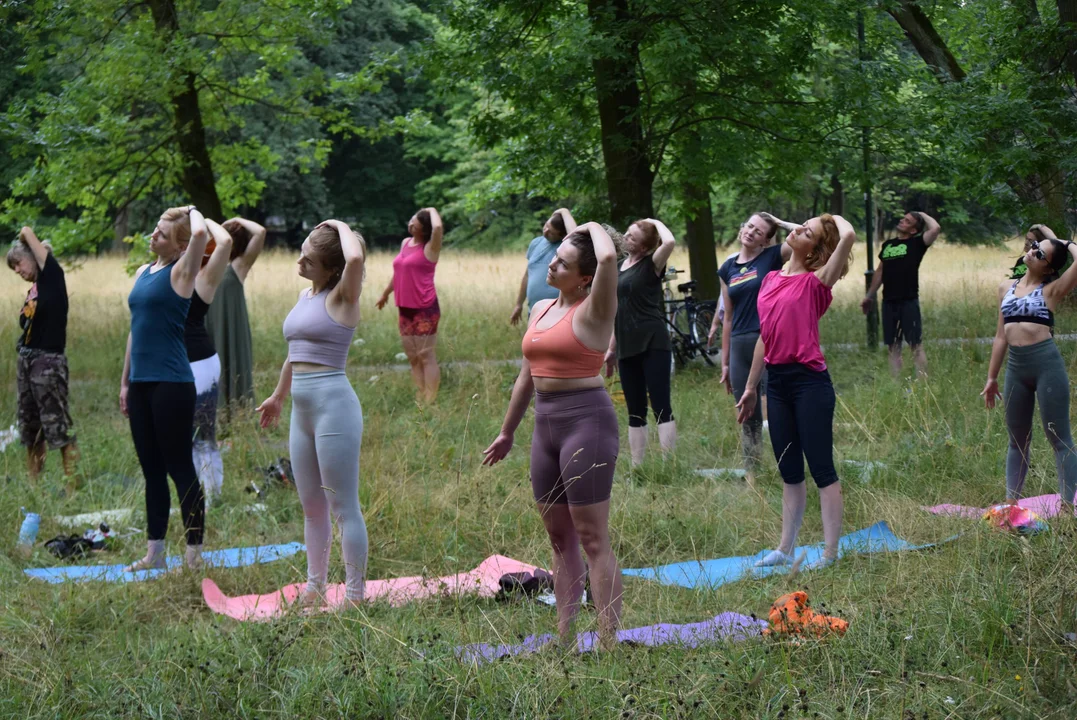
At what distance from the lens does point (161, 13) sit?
1355 centimetres

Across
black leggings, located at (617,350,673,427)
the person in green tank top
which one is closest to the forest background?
black leggings, located at (617,350,673,427)

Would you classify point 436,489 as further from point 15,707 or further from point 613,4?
point 613,4

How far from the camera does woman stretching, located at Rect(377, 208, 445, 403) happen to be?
10.5 metres

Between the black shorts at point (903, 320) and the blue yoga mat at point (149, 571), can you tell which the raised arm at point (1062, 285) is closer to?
the blue yoga mat at point (149, 571)

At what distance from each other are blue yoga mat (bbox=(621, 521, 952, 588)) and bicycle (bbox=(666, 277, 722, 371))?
21.8 ft

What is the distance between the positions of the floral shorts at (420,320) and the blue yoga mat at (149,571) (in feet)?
15.5

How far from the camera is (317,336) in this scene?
5.07 meters

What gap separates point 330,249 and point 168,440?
149 cm

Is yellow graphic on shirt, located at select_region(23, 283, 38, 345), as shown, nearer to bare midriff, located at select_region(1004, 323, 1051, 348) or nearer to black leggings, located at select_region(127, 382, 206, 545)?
black leggings, located at select_region(127, 382, 206, 545)

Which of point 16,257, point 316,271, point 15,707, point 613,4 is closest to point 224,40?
point 613,4

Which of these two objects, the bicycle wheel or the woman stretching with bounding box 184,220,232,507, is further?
the bicycle wheel

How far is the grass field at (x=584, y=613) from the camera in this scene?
3775 millimetres

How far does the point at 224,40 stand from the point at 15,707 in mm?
11843

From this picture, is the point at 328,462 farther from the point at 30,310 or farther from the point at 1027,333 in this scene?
the point at 1027,333
